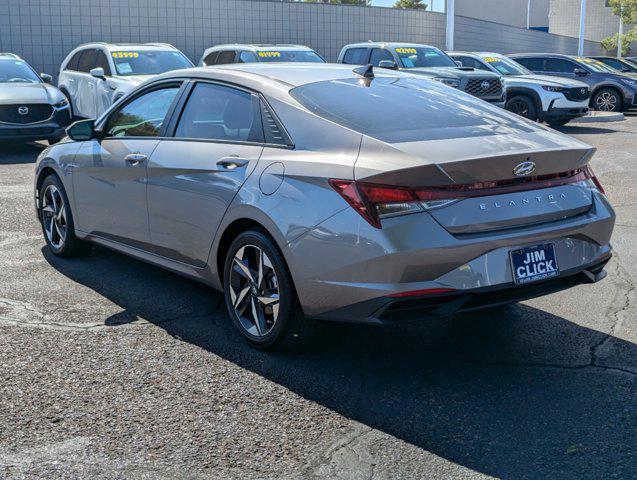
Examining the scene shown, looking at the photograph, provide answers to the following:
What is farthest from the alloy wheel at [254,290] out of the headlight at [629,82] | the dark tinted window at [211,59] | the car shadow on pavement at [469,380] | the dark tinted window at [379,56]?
the headlight at [629,82]

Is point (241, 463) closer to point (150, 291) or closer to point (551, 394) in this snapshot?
point (551, 394)

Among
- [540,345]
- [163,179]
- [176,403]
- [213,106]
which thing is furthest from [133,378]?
[540,345]

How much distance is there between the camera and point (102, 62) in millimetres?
15508

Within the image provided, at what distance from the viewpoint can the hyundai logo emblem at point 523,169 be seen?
4211mm

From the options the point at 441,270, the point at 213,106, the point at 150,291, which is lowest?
the point at 150,291

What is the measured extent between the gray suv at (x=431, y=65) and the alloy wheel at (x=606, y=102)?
6.43 metres

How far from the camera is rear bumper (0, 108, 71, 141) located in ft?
45.1

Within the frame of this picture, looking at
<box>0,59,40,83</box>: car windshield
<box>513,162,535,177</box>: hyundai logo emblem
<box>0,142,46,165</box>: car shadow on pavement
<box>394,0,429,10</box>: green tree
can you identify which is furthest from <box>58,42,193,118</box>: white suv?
<box>394,0,429,10</box>: green tree

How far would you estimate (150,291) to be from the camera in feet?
19.8

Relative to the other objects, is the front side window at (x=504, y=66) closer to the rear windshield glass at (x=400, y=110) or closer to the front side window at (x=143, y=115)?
the front side window at (x=143, y=115)

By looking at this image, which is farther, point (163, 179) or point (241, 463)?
point (163, 179)

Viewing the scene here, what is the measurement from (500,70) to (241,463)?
17734mm

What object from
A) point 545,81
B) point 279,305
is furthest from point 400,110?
point 545,81

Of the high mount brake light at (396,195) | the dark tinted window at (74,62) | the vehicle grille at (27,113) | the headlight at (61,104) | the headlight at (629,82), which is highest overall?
the dark tinted window at (74,62)
